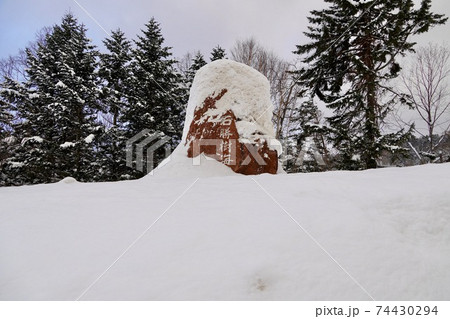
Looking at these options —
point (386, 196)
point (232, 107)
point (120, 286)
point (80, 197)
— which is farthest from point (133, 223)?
point (232, 107)

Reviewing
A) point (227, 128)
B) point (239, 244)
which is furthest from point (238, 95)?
point (239, 244)

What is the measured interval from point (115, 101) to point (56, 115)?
2.81 metres

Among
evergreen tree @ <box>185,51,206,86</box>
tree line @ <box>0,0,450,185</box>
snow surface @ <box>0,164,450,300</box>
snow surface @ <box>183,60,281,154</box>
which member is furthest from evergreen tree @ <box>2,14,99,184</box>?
snow surface @ <box>0,164,450,300</box>

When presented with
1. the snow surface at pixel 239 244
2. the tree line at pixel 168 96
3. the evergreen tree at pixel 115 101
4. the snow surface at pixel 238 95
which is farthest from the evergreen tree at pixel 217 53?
the snow surface at pixel 239 244

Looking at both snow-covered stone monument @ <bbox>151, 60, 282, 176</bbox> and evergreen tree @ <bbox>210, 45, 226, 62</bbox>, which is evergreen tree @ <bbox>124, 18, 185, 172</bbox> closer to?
evergreen tree @ <bbox>210, 45, 226, 62</bbox>

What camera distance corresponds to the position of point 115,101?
12.0 meters

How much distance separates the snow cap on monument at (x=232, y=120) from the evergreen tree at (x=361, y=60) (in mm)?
3670

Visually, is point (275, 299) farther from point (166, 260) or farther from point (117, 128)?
point (117, 128)

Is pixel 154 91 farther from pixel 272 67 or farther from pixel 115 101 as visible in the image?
pixel 272 67

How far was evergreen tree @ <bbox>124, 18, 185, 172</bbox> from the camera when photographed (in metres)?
11.7

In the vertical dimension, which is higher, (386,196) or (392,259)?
(386,196)

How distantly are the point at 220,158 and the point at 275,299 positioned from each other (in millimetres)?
3835

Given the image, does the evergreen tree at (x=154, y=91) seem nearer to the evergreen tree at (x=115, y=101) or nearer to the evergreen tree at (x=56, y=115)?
the evergreen tree at (x=115, y=101)

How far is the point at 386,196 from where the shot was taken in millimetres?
1987
